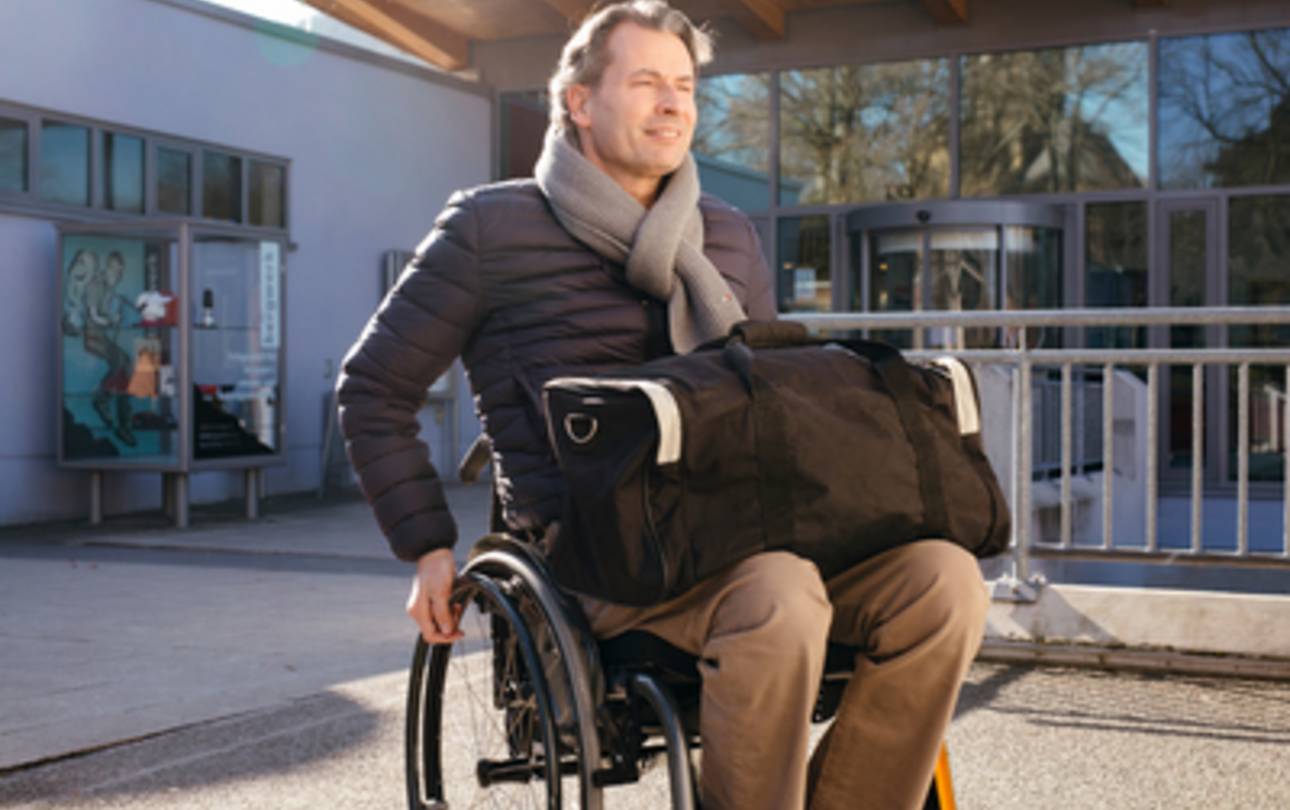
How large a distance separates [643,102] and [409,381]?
0.66 m

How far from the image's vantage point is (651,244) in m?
2.97

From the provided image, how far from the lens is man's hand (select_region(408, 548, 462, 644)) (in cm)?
298

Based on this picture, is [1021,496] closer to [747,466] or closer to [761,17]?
[747,466]

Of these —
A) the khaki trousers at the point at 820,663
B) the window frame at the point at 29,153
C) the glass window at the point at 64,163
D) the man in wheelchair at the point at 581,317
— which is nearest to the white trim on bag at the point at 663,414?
the khaki trousers at the point at 820,663

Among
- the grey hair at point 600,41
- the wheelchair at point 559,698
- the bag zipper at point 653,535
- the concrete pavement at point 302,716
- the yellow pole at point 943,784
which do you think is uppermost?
the grey hair at point 600,41

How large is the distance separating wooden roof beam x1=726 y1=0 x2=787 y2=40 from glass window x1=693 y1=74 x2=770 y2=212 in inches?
19.7

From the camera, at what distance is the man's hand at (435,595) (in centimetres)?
298

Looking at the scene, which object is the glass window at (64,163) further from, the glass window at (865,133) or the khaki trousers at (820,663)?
the khaki trousers at (820,663)

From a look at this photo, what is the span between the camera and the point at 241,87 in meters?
14.2

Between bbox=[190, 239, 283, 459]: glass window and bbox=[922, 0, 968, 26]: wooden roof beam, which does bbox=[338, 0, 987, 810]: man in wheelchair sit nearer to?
bbox=[190, 239, 283, 459]: glass window

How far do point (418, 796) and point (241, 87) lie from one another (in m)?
11.9

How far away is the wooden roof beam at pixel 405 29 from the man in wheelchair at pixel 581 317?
13791 millimetres

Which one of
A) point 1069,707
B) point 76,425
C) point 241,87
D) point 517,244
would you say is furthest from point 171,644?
point 241,87

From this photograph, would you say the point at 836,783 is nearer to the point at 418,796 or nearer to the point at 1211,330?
the point at 418,796
